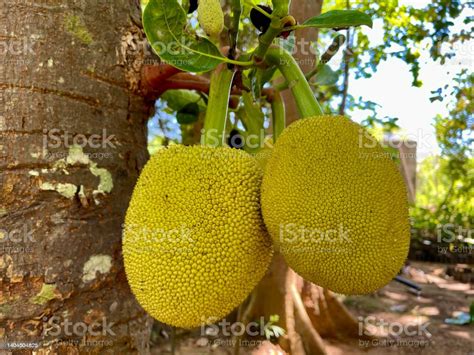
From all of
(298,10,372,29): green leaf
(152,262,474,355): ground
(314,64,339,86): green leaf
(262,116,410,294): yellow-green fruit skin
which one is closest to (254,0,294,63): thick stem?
(298,10,372,29): green leaf

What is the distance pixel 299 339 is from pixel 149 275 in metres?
2.31

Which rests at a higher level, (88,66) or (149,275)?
(88,66)

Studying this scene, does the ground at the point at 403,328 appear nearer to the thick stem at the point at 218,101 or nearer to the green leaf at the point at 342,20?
the thick stem at the point at 218,101

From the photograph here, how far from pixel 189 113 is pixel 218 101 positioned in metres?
0.34

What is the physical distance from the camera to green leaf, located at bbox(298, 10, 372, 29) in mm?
755

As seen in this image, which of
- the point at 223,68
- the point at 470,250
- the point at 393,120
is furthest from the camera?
the point at 470,250

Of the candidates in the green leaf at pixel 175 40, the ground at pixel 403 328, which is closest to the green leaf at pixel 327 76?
the green leaf at pixel 175 40

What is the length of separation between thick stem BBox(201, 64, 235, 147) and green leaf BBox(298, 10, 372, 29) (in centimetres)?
20

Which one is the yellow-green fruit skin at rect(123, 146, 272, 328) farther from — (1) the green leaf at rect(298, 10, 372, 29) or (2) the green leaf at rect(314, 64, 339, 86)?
(2) the green leaf at rect(314, 64, 339, 86)

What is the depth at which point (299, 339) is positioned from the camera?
9.07 ft

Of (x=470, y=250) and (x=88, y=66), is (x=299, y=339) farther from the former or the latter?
(x=470, y=250)

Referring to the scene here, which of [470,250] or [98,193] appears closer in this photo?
[98,193]

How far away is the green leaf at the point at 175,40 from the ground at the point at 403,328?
232 cm

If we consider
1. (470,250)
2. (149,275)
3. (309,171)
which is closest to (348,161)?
(309,171)
